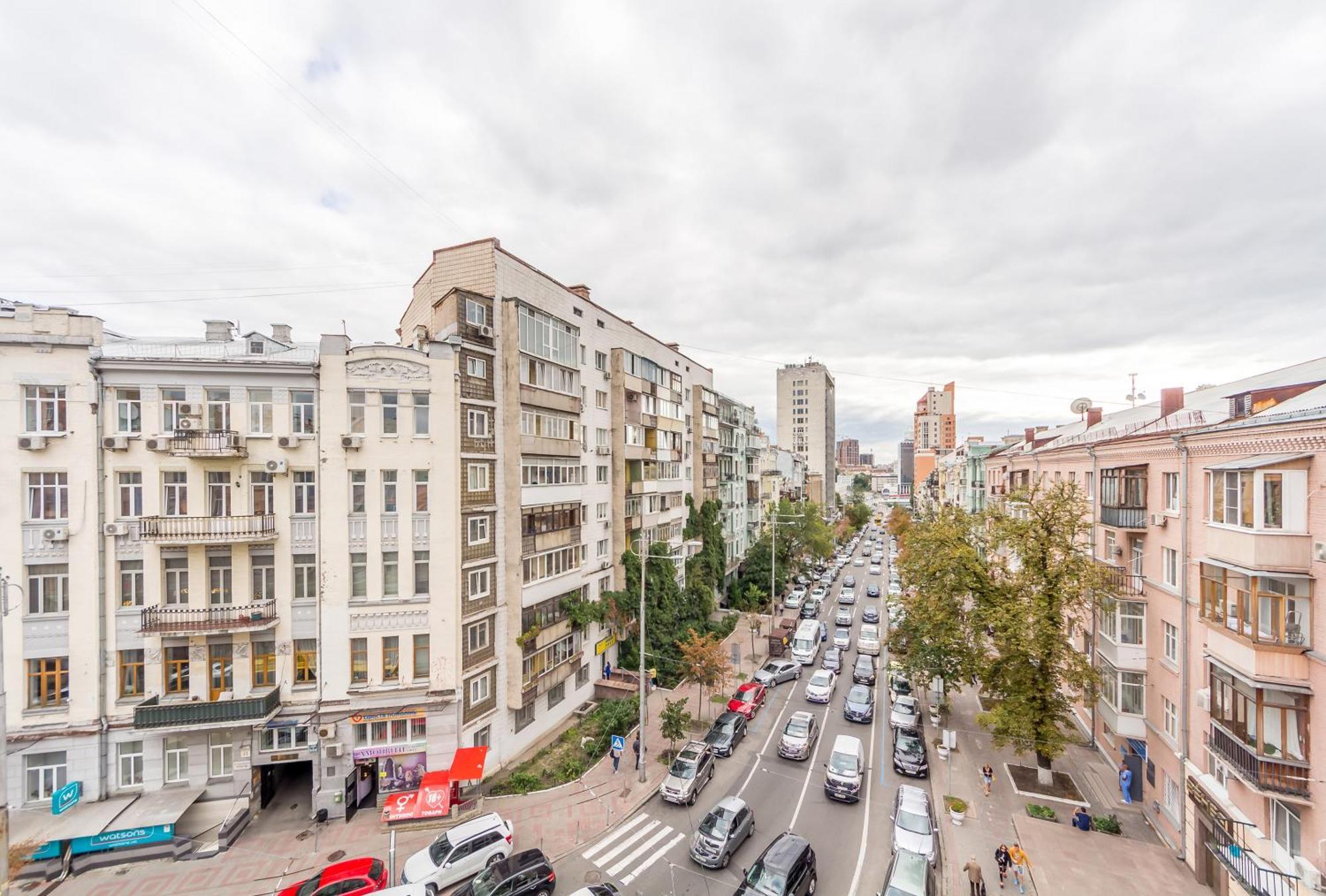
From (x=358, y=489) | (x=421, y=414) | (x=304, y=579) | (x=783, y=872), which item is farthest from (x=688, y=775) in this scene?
(x=421, y=414)

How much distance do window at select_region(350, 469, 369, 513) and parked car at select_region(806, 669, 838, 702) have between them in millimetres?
25589

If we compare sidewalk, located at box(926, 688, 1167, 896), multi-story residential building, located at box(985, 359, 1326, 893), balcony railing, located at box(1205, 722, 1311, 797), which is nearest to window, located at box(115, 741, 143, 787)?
sidewalk, located at box(926, 688, 1167, 896)

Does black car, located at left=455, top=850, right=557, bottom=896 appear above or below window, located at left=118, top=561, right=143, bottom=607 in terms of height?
below

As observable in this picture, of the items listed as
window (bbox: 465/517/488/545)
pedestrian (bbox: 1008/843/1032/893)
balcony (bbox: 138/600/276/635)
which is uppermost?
window (bbox: 465/517/488/545)

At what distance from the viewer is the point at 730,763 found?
81.5 feet

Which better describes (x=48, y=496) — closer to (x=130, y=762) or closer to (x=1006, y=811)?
(x=130, y=762)

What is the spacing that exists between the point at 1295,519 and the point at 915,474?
458 feet

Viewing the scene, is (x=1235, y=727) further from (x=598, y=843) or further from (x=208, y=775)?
(x=208, y=775)

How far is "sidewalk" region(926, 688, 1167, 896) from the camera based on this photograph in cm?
1778

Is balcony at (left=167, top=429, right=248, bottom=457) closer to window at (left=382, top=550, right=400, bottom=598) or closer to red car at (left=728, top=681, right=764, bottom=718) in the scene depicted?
window at (left=382, top=550, right=400, bottom=598)

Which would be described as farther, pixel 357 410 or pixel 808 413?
pixel 808 413

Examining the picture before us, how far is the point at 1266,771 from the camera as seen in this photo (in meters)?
→ 14.3

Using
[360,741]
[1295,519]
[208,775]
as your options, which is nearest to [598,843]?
[360,741]

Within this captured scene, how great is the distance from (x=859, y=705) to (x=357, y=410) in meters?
28.5
